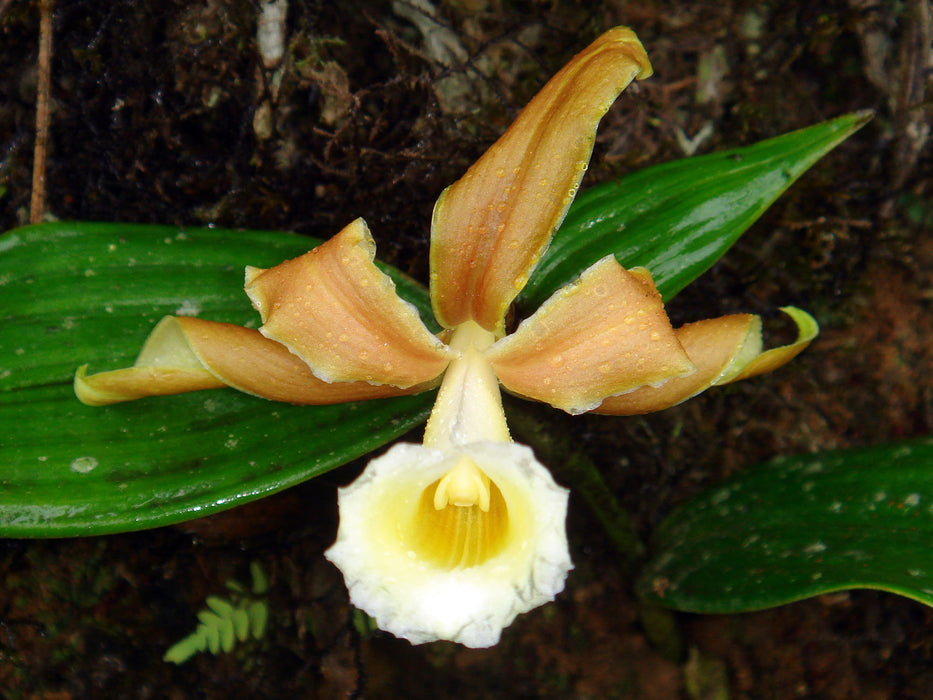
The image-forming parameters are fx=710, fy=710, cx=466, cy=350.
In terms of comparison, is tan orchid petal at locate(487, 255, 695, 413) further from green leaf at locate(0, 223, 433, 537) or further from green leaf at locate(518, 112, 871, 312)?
green leaf at locate(0, 223, 433, 537)

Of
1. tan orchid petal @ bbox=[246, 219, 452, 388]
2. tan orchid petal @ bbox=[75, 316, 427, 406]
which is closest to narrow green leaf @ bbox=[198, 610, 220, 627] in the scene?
tan orchid petal @ bbox=[75, 316, 427, 406]

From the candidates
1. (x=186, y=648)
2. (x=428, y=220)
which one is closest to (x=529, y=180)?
(x=428, y=220)

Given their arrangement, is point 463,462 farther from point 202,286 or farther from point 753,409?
point 753,409

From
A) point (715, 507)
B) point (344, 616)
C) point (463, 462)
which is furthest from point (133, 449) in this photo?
point (715, 507)

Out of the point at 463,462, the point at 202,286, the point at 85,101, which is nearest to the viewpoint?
the point at 463,462

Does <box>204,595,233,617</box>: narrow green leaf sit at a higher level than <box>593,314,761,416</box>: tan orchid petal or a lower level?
lower

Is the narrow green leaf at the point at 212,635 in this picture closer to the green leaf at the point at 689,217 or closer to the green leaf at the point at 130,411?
the green leaf at the point at 130,411
